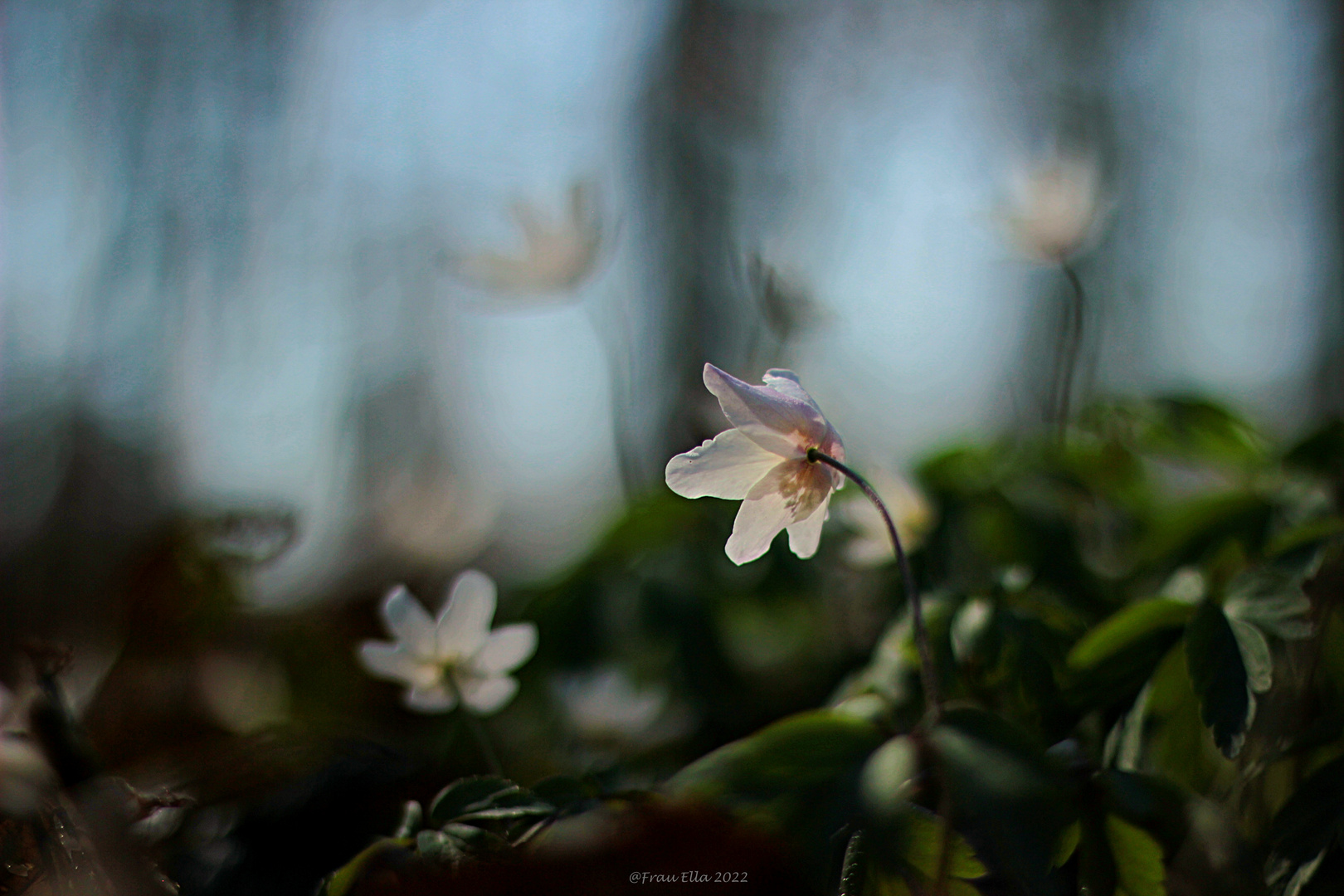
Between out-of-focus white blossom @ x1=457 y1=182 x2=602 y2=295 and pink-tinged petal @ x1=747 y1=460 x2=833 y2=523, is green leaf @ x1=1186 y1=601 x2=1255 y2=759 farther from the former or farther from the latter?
out-of-focus white blossom @ x1=457 y1=182 x2=602 y2=295

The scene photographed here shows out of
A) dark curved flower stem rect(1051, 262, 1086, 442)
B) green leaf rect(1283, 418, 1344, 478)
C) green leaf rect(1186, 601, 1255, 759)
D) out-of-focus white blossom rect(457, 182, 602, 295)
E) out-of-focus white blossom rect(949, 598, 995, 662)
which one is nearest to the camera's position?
green leaf rect(1186, 601, 1255, 759)

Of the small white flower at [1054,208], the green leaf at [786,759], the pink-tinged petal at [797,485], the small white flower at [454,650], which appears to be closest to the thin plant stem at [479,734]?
the small white flower at [454,650]

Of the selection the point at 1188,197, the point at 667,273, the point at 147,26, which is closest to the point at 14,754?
the point at 667,273

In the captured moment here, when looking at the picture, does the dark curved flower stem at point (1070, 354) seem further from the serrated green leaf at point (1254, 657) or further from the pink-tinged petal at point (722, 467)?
the pink-tinged petal at point (722, 467)

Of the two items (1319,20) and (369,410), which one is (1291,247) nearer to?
(1319,20)

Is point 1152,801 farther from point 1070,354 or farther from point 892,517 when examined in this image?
point 1070,354

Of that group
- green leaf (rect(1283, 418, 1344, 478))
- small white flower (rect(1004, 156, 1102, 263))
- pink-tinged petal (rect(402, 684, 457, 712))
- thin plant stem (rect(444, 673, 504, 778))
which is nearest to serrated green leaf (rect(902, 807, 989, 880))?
thin plant stem (rect(444, 673, 504, 778))

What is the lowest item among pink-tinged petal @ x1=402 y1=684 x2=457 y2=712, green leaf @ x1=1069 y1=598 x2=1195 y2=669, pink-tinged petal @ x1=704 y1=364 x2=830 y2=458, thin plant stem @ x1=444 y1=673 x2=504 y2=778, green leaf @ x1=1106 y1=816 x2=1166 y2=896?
pink-tinged petal @ x1=402 y1=684 x2=457 y2=712
